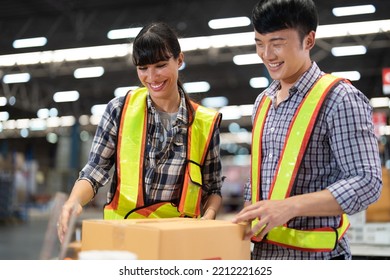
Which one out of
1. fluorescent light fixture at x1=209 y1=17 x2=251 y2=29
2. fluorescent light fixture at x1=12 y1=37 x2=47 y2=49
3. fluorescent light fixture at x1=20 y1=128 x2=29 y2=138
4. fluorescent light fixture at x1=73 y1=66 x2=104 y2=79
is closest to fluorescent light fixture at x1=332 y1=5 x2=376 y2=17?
fluorescent light fixture at x1=209 y1=17 x2=251 y2=29

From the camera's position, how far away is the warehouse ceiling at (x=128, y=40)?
4906 mm

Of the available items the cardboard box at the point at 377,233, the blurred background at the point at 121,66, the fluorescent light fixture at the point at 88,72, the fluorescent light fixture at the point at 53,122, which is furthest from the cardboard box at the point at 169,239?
the fluorescent light fixture at the point at 53,122

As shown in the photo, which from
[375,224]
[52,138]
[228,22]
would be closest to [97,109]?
[52,138]

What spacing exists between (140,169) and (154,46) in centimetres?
33

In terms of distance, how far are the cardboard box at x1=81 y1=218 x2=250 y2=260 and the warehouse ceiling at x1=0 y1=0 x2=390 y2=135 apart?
0.75 metres

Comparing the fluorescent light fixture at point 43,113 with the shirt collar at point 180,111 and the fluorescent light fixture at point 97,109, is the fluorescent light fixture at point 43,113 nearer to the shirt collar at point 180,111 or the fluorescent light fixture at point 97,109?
the fluorescent light fixture at point 97,109

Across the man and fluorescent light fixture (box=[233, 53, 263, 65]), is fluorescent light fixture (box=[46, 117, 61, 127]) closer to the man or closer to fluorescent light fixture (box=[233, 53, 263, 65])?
fluorescent light fixture (box=[233, 53, 263, 65])

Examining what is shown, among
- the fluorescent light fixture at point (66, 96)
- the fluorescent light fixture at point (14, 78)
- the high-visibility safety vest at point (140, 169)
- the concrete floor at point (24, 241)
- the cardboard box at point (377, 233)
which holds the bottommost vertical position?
the concrete floor at point (24, 241)

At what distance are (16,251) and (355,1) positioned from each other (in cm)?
488

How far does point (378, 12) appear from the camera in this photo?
2.96 meters

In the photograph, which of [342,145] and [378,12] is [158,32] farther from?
[378,12]

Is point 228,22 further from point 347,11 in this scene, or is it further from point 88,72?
point 88,72

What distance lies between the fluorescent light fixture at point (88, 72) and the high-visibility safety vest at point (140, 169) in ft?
31.9

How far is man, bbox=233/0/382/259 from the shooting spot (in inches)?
39.4
